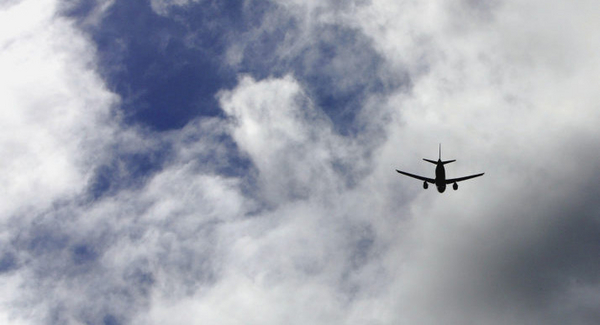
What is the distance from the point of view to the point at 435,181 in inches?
6329

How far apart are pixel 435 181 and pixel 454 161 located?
9.92m

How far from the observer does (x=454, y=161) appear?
15325cm

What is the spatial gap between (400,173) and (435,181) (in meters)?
10.2

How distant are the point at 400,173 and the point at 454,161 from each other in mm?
15218

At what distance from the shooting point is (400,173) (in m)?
160
